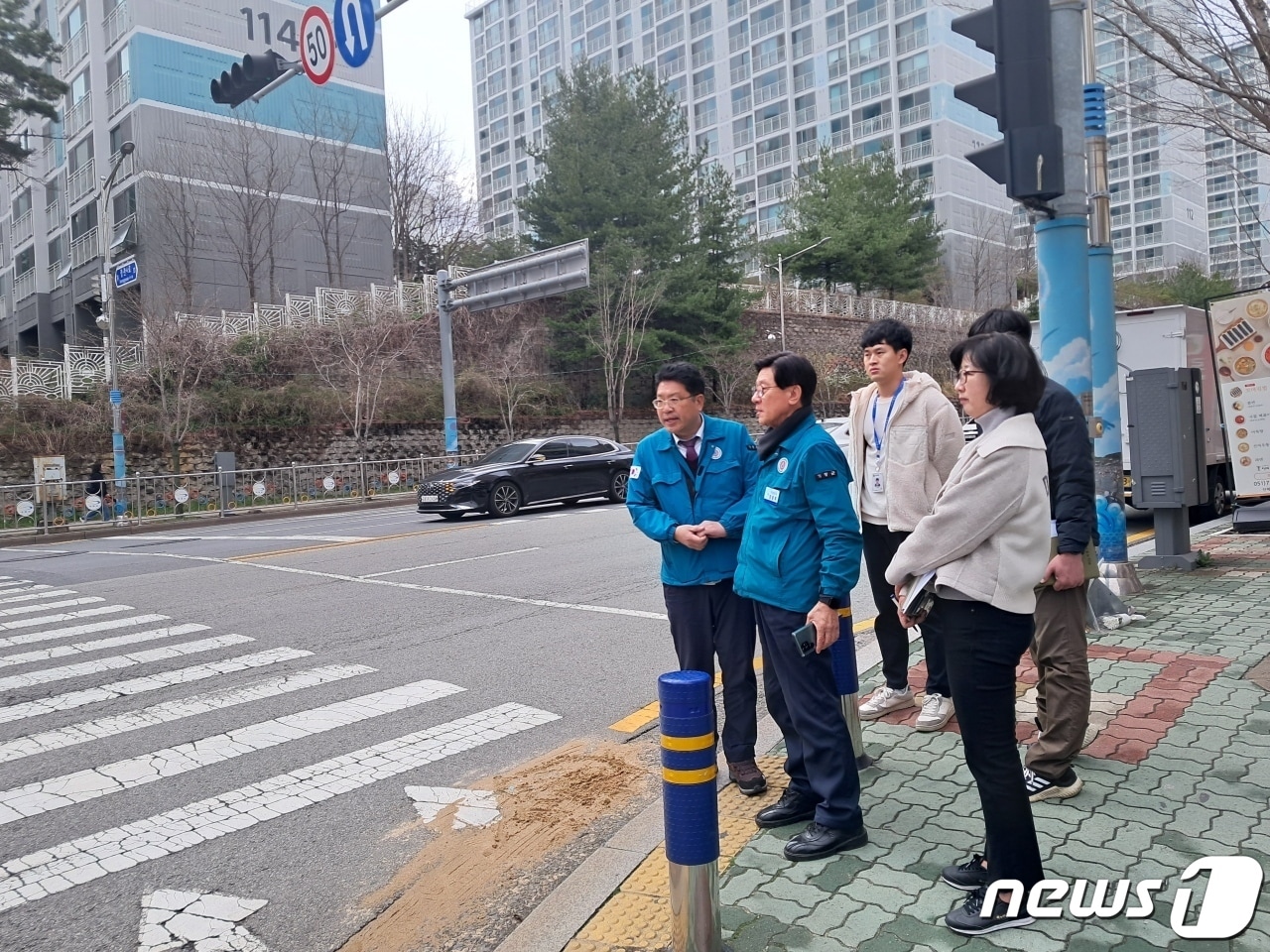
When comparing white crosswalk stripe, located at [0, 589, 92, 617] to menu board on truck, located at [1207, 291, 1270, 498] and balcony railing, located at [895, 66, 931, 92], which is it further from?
balcony railing, located at [895, 66, 931, 92]

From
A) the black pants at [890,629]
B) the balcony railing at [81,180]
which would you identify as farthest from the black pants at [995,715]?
the balcony railing at [81,180]

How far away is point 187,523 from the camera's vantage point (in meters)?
22.2

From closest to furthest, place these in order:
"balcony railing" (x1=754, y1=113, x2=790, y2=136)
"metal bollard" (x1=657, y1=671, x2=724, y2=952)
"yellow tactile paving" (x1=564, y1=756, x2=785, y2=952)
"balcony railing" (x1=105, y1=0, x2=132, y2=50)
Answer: "metal bollard" (x1=657, y1=671, x2=724, y2=952) < "yellow tactile paving" (x1=564, y1=756, x2=785, y2=952) < "balcony railing" (x1=105, y1=0, x2=132, y2=50) < "balcony railing" (x1=754, y1=113, x2=790, y2=136)

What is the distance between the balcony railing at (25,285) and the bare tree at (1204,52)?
45.9 meters

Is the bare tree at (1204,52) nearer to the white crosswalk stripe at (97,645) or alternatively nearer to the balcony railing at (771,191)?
the white crosswalk stripe at (97,645)

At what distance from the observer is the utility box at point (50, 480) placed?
20766 millimetres

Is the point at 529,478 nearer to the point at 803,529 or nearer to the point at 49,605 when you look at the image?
the point at 49,605

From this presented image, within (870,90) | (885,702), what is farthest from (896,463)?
(870,90)

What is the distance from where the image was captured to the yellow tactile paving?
3143 mm

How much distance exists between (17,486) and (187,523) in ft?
11.1

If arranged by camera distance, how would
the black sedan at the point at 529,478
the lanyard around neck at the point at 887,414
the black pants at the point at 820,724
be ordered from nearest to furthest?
Answer: 1. the black pants at the point at 820,724
2. the lanyard around neck at the point at 887,414
3. the black sedan at the point at 529,478

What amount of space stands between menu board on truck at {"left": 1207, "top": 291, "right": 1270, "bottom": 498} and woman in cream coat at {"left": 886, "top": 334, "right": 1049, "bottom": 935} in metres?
9.30

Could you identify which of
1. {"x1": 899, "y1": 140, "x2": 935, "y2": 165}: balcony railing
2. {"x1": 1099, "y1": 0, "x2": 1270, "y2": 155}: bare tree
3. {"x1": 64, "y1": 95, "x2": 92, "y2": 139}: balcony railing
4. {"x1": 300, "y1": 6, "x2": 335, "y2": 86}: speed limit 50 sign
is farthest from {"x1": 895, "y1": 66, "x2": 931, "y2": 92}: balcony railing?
{"x1": 300, "y1": 6, "x2": 335, "y2": 86}: speed limit 50 sign

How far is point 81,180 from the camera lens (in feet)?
127
